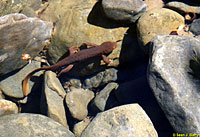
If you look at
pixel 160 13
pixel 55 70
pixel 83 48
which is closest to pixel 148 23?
pixel 160 13

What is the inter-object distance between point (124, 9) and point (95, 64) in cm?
210

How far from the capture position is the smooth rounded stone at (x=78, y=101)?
21.4ft

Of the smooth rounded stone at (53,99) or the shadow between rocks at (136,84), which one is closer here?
the shadow between rocks at (136,84)

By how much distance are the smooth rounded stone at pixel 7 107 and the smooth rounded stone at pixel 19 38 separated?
99 centimetres

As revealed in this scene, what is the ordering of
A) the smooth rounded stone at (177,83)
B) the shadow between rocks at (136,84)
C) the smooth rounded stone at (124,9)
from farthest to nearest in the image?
the smooth rounded stone at (124,9)
the shadow between rocks at (136,84)
the smooth rounded stone at (177,83)

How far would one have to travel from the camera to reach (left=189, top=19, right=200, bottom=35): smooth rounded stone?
6.36 metres

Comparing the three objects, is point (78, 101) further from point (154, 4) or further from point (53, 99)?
point (154, 4)

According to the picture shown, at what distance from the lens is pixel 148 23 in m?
6.08

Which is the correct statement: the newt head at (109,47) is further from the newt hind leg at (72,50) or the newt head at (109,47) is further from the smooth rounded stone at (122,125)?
the smooth rounded stone at (122,125)

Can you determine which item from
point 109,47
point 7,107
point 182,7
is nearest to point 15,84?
point 7,107

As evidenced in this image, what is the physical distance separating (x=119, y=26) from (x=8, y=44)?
11.8ft

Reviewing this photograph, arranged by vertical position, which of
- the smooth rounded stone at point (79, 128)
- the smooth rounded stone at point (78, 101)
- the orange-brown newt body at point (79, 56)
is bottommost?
the smooth rounded stone at point (79, 128)

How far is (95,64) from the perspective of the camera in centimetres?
711

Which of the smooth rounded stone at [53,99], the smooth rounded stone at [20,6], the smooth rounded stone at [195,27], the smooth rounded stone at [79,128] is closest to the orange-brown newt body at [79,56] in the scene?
the smooth rounded stone at [53,99]
